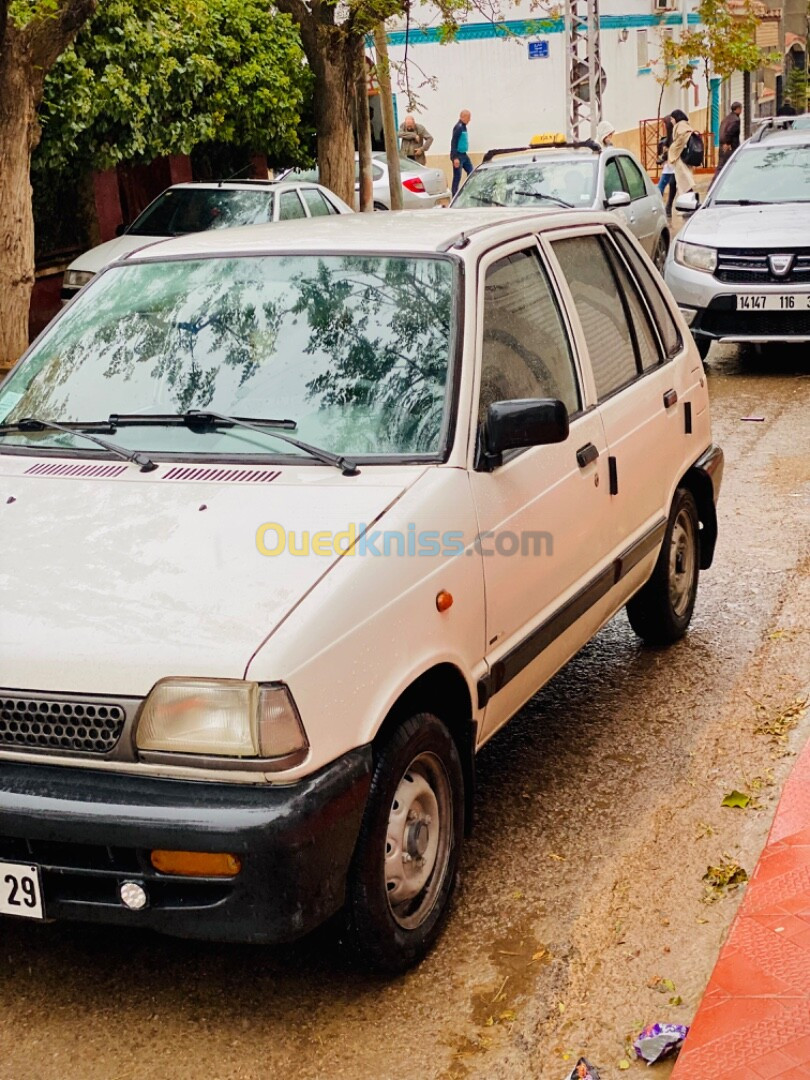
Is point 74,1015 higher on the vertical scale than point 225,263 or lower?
lower

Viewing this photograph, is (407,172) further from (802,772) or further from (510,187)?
(802,772)

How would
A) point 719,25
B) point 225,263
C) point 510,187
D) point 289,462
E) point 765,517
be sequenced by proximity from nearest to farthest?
point 289,462 → point 225,263 → point 765,517 → point 510,187 → point 719,25

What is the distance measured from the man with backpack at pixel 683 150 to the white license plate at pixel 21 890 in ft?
73.0

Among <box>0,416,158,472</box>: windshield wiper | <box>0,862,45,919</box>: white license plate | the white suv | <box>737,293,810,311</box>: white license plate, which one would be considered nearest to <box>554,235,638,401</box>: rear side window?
the white suv

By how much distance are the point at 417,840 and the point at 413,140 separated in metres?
28.5

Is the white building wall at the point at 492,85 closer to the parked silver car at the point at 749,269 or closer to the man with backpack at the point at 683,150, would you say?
the man with backpack at the point at 683,150

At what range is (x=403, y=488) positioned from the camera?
3740 mm

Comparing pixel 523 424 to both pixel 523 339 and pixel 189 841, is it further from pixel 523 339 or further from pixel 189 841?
pixel 189 841

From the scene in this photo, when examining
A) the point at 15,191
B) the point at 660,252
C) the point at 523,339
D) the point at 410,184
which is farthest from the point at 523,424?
the point at 410,184

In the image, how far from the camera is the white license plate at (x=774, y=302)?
11.2 meters

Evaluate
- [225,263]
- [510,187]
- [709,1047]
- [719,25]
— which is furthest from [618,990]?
[719,25]

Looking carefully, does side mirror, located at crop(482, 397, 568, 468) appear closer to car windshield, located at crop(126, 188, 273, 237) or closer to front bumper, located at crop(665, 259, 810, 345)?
front bumper, located at crop(665, 259, 810, 345)

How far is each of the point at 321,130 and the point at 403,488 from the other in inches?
604

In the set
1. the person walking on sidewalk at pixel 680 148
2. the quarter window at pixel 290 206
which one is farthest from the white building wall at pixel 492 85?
the quarter window at pixel 290 206
